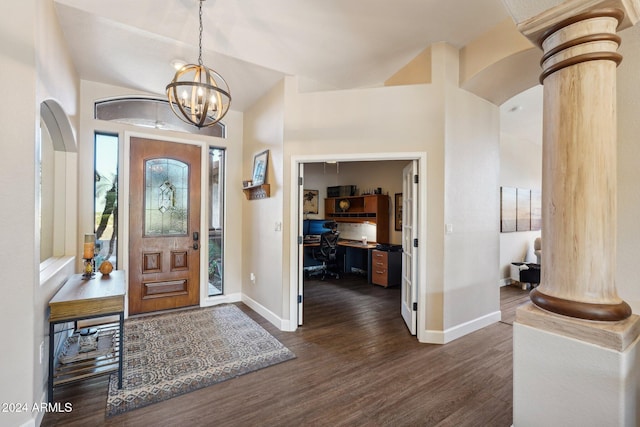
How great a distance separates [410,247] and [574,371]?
7.68 feet

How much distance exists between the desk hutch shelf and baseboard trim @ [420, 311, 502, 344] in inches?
98.4

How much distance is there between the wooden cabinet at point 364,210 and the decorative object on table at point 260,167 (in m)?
3.03

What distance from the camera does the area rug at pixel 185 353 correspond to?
2.30 m

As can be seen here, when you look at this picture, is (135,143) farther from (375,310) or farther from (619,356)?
(619,356)

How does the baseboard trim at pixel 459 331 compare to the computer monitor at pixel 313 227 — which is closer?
the baseboard trim at pixel 459 331

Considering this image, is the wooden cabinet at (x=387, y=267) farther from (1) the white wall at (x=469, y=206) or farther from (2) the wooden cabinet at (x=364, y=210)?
(1) the white wall at (x=469, y=206)

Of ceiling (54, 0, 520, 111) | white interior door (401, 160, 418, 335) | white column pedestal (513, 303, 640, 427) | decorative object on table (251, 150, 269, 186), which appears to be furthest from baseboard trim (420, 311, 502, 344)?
ceiling (54, 0, 520, 111)

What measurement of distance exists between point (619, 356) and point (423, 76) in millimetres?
3096

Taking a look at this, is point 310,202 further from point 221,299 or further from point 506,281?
point 506,281

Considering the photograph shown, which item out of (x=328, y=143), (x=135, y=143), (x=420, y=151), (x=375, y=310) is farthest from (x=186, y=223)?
(x=420, y=151)

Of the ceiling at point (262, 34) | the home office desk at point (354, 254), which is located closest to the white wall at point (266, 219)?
the ceiling at point (262, 34)

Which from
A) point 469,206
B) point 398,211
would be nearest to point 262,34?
point 469,206

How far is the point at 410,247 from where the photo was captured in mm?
3555

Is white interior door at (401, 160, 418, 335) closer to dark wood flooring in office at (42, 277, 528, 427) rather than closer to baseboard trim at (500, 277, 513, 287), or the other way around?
dark wood flooring in office at (42, 277, 528, 427)
